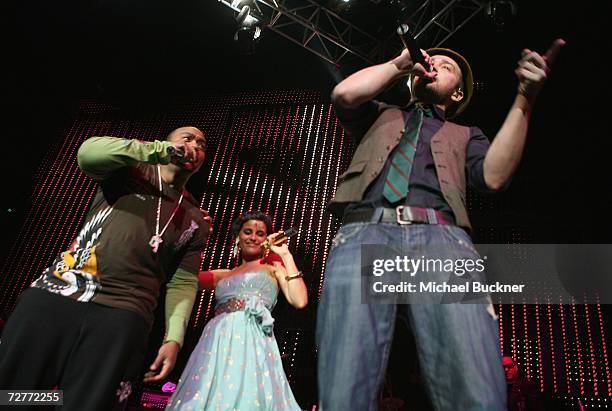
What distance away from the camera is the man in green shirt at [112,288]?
147cm

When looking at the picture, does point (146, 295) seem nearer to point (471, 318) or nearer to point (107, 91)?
point (471, 318)

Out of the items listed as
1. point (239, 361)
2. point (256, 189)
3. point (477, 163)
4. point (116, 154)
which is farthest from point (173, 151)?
point (256, 189)

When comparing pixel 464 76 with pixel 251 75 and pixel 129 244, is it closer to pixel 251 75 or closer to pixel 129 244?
pixel 129 244

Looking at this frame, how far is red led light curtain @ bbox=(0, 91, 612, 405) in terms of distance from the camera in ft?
17.6

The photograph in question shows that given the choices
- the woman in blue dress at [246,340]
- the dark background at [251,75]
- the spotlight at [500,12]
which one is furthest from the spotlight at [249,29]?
the spotlight at [500,12]

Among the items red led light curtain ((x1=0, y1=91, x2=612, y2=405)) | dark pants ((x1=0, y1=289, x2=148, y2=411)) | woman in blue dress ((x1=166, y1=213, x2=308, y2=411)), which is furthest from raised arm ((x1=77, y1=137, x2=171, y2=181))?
red led light curtain ((x1=0, y1=91, x2=612, y2=405))

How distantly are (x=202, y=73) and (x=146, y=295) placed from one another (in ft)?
17.1

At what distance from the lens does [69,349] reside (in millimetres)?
1509

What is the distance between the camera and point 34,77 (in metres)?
5.62

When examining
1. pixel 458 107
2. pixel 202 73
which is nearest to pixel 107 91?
pixel 202 73

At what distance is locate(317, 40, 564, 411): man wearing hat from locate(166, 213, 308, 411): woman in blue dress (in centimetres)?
165

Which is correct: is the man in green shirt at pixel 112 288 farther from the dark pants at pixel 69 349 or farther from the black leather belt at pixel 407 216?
the black leather belt at pixel 407 216

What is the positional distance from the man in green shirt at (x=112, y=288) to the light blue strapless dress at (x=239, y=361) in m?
0.77

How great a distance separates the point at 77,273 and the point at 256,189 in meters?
4.71
